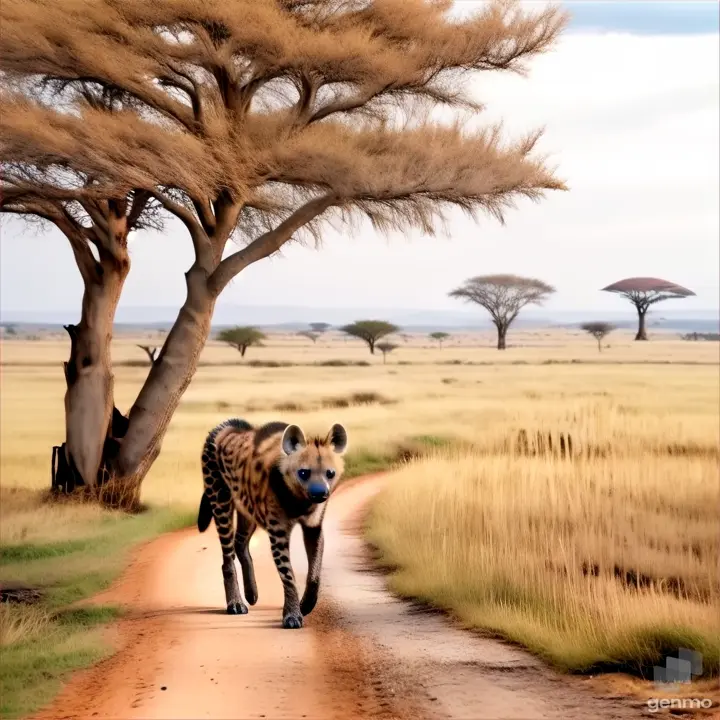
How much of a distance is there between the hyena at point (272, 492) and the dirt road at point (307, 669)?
0.86 feet

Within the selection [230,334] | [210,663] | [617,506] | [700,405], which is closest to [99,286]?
[617,506]

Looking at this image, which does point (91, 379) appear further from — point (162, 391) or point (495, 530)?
point (495, 530)

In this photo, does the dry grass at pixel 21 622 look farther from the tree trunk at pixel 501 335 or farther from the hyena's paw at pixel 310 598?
the tree trunk at pixel 501 335

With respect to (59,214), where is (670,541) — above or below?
below

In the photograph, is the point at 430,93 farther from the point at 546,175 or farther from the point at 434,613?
the point at 434,613

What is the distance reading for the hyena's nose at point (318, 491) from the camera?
→ 16.7 feet

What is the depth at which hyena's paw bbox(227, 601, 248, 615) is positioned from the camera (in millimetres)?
6238

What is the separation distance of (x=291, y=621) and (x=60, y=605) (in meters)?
2.45

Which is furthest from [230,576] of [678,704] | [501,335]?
[501,335]

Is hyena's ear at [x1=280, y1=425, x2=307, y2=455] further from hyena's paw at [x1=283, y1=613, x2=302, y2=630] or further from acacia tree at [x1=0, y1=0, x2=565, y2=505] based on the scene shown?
acacia tree at [x1=0, y1=0, x2=565, y2=505]

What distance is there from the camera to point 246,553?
6.38 meters

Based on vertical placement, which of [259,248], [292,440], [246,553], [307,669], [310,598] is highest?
[259,248]

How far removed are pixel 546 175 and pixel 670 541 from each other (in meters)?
4.45

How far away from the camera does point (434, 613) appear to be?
22.9 ft
